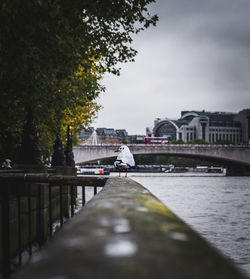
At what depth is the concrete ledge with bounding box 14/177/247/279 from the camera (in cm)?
67

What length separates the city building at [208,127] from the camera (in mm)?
133875

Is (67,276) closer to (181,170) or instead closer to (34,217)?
(34,217)

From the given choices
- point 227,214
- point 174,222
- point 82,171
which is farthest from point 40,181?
point 82,171

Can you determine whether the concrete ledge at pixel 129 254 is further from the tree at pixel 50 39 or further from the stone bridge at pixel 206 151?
the stone bridge at pixel 206 151

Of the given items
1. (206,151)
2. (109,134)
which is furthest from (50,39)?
(109,134)

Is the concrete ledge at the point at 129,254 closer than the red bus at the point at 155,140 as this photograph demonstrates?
Yes

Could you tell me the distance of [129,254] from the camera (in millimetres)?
741

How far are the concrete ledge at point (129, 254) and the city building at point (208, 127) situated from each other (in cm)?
13361

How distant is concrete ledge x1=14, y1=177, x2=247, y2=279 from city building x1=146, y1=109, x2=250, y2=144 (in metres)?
134


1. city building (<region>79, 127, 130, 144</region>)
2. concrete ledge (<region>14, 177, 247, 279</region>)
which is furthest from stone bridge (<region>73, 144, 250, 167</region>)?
city building (<region>79, 127, 130, 144</region>)

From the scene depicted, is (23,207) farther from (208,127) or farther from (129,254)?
(208,127)

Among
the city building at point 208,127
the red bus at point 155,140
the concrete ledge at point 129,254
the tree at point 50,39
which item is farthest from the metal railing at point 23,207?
the city building at point 208,127

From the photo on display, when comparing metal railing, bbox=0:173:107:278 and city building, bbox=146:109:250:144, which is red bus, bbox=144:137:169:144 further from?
metal railing, bbox=0:173:107:278

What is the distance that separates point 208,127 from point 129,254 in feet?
448
